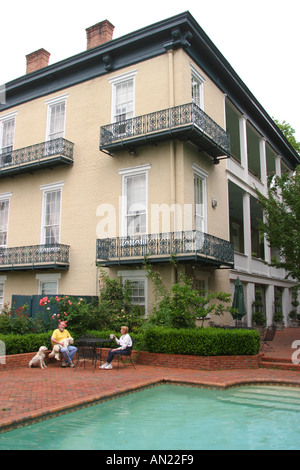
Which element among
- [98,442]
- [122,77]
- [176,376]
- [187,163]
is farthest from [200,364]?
[122,77]

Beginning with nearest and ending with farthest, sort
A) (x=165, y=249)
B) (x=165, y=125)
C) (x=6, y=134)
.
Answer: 1. (x=165, y=249)
2. (x=165, y=125)
3. (x=6, y=134)

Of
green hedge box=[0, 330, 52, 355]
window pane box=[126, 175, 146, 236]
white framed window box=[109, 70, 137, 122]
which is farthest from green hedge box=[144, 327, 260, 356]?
white framed window box=[109, 70, 137, 122]

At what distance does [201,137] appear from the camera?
15008 millimetres

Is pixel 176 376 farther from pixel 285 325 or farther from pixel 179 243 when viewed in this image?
pixel 285 325

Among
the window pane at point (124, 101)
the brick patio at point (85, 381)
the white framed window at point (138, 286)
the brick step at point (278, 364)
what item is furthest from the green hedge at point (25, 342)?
the window pane at point (124, 101)

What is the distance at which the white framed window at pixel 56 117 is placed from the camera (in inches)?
747

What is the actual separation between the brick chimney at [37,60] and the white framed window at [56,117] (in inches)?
107

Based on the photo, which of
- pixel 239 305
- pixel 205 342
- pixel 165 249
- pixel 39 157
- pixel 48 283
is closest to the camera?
pixel 205 342

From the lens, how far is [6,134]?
830 inches

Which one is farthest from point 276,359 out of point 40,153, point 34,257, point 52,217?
point 40,153

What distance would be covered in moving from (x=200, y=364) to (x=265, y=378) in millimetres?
2100

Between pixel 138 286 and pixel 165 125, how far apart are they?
6119 millimetres

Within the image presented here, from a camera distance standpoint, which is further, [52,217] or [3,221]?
[3,221]

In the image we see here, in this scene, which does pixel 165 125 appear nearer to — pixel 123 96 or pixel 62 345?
pixel 123 96
